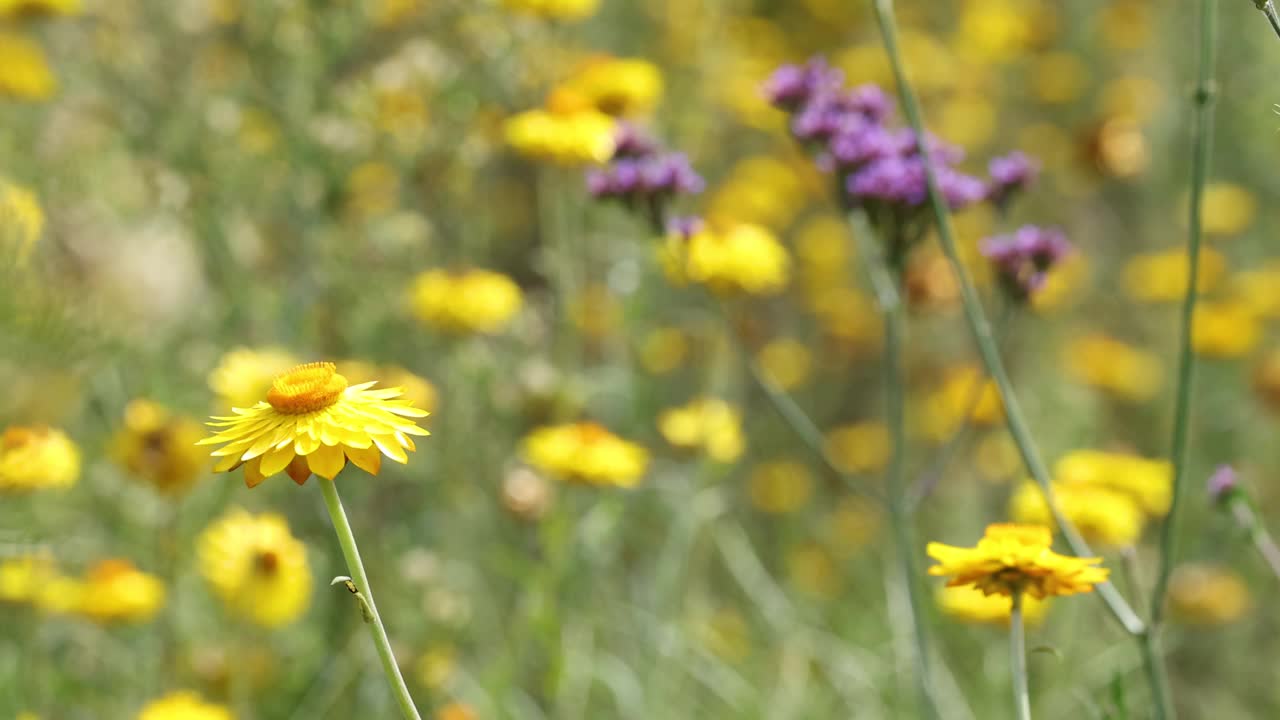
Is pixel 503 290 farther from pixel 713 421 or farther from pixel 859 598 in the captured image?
pixel 859 598

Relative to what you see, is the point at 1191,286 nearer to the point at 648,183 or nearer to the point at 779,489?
the point at 648,183

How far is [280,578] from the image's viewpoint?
2.12 meters

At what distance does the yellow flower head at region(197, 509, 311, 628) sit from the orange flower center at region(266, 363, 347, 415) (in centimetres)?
104

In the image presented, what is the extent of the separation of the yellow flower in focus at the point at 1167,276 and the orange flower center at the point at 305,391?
3668 millimetres

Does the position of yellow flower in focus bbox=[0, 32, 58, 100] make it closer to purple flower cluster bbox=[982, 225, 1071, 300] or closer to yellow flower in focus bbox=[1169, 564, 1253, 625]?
purple flower cluster bbox=[982, 225, 1071, 300]

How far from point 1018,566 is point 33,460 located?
142 cm

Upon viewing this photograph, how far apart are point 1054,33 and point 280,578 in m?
4.77

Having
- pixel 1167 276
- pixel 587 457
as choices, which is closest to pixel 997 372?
pixel 587 457

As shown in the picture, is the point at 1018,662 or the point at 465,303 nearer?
the point at 1018,662

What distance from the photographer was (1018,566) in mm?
1114

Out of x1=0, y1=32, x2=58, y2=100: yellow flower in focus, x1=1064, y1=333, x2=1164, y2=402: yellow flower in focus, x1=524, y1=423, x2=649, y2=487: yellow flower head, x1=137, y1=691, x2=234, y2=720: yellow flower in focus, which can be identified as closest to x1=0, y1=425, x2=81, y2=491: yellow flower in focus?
x1=137, y1=691, x2=234, y2=720: yellow flower in focus

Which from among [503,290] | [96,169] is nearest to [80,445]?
[96,169]

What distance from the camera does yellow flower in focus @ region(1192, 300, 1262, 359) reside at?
3895mm

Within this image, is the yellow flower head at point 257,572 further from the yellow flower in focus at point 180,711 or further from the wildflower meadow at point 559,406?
the yellow flower in focus at point 180,711
